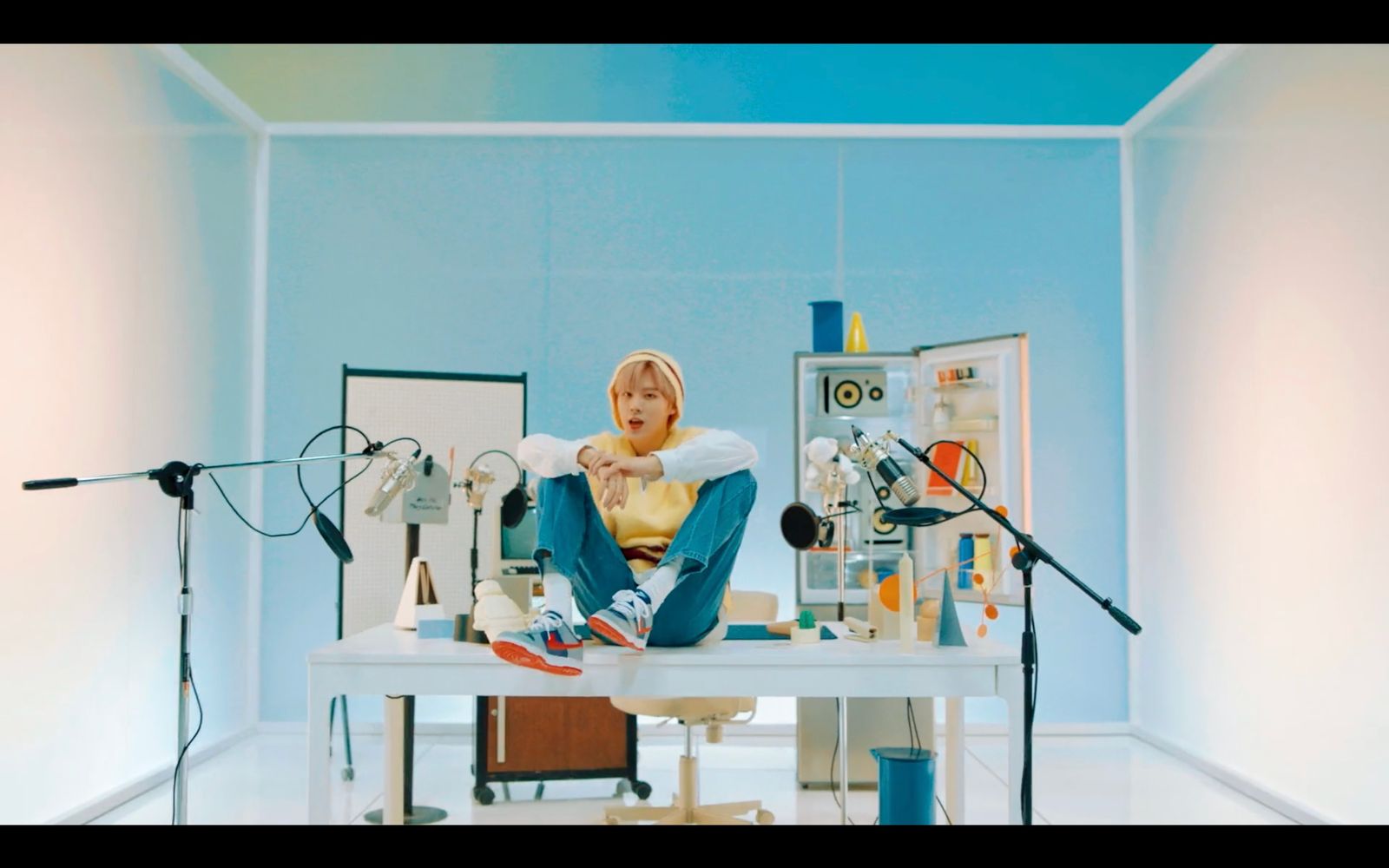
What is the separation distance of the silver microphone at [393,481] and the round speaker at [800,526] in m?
1.14

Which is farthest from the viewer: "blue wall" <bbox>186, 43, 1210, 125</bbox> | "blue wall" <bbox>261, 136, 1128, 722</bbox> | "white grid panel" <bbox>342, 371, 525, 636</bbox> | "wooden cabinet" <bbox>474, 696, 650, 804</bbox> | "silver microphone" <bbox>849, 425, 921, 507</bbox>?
"blue wall" <bbox>261, 136, 1128, 722</bbox>

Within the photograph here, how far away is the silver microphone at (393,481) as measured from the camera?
3.30 metres

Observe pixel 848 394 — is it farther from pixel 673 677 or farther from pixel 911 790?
pixel 673 677

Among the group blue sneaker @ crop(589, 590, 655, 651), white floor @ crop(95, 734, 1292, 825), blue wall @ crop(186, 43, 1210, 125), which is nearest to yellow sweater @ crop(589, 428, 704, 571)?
blue sneaker @ crop(589, 590, 655, 651)

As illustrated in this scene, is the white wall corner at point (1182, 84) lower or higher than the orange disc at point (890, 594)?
higher

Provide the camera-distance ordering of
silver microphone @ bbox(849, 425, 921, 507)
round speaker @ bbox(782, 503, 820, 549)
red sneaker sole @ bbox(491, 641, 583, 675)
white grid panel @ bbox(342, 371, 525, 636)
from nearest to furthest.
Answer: red sneaker sole @ bbox(491, 641, 583, 675) < silver microphone @ bbox(849, 425, 921, 507) < round speaker @ bbox(782, 503, 820, 549) < white grid panel @ bbox(342, 371, 525, 636)

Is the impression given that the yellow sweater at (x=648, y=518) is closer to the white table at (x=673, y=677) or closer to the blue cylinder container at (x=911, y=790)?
the white table at (x=673, y=677)

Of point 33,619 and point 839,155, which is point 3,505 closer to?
point 33,619

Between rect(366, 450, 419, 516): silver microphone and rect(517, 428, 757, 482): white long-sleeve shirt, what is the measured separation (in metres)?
0.67

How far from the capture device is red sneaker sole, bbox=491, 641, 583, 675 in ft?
8.36

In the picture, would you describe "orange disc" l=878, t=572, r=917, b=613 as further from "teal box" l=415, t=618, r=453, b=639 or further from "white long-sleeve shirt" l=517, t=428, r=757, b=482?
"teal box" l=415, t=618, r=453, b=639

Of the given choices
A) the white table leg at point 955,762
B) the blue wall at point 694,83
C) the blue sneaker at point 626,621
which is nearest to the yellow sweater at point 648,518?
the blue sneaker at point 626,621
